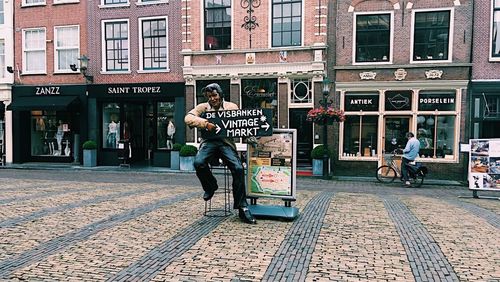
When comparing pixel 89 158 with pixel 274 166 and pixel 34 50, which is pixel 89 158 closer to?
pixel 34 50

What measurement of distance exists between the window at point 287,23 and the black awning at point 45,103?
985 centimetres

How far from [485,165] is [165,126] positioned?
42.8 feet

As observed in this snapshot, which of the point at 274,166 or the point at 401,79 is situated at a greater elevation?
the point at 401,79

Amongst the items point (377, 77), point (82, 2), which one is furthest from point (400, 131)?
point (82, 2)

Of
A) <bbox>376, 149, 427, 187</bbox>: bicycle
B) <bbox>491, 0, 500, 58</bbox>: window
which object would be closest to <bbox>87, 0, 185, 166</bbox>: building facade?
<bbox>376, 149, 427, 187</bbox>: bicycle

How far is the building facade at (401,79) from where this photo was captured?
1487 cm

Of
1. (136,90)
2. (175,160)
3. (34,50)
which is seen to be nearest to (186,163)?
(175,160)

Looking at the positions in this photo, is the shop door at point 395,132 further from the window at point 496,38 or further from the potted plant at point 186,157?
the potted plant at point 186,157

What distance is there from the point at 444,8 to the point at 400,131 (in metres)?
4.98

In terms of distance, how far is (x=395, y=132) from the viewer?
613 inches

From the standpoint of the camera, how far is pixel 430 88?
15.0m

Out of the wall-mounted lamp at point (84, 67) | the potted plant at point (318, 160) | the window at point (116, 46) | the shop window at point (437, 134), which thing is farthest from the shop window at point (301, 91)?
the wall-mounted lamp at point (84, 67)

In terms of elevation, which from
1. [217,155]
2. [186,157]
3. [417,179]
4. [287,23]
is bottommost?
[417,179]

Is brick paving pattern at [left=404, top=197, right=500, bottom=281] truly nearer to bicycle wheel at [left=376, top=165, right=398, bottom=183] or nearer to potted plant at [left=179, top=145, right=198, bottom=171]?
bicycle wheel at [left=376, top=165, right=398, bottom=183]
